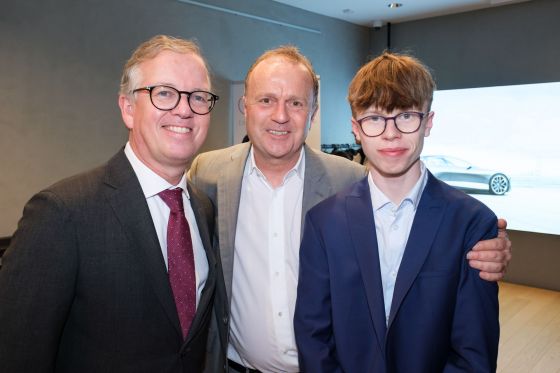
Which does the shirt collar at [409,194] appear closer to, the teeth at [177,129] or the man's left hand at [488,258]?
the man's left hand at [488,258]

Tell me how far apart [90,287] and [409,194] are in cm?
99

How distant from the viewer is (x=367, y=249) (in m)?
1.39

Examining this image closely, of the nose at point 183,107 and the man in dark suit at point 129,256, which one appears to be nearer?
the man in dark suit at point 129,256

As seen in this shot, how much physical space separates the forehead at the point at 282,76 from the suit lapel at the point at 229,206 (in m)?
0.33

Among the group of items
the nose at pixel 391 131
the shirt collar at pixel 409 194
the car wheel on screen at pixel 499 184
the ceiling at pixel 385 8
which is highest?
the ceiling at pixel 385 8

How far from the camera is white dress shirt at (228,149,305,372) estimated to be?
172 centimetres

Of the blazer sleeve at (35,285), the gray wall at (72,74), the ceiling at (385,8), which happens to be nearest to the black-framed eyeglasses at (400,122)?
the blazer sleeve at (35,285)

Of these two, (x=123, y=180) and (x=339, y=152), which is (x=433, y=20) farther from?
(x=123, y=180)

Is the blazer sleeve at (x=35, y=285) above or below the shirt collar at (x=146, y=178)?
below

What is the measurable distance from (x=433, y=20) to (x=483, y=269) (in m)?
5.85

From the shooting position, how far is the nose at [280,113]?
5.87ft

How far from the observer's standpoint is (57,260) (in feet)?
3.64

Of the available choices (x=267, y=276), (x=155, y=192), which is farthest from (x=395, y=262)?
(x=155, y=192)

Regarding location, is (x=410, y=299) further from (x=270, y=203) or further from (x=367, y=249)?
(x=270, y=203)
